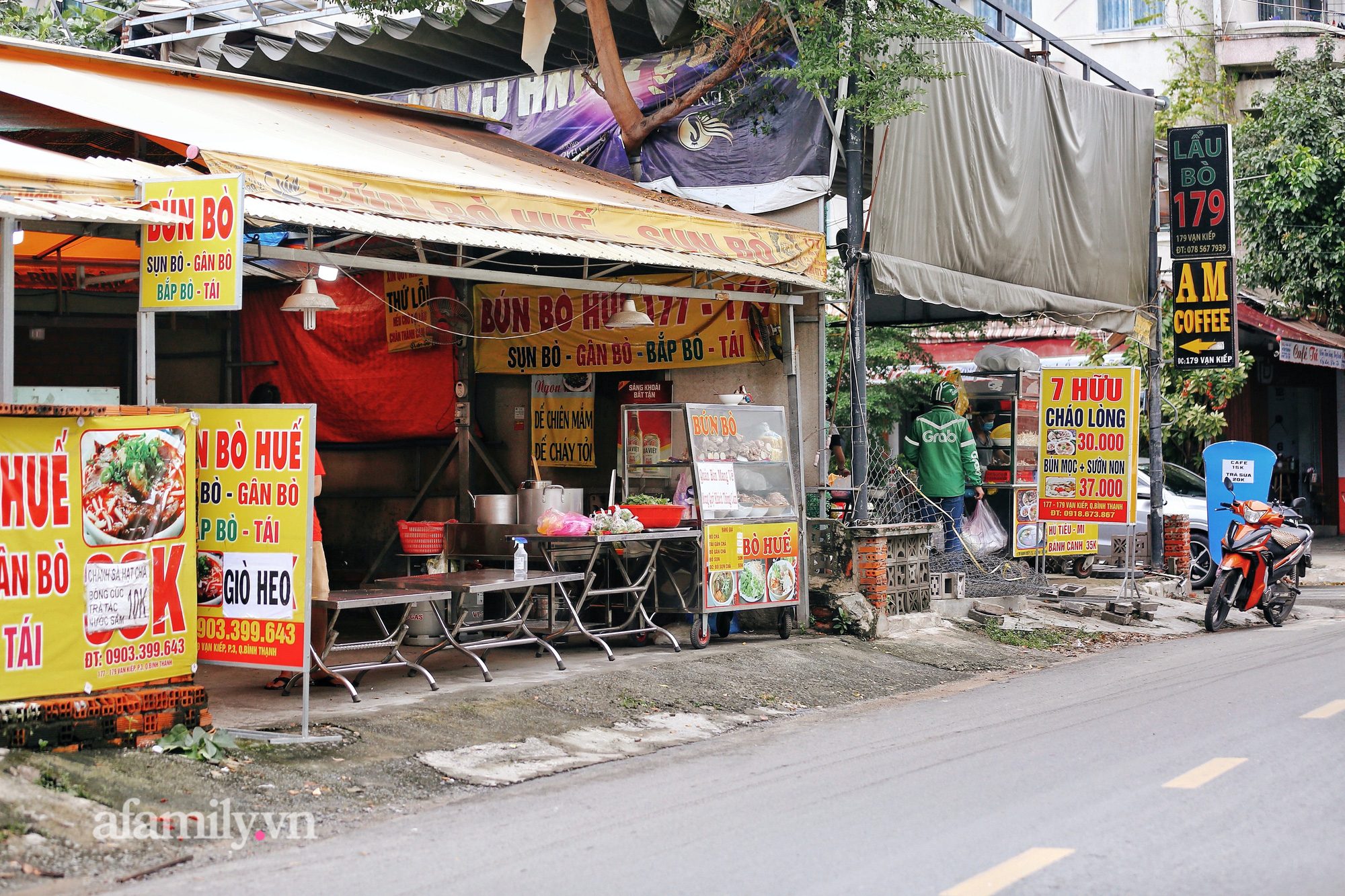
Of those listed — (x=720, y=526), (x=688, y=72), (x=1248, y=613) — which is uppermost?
(x=688, y=72)

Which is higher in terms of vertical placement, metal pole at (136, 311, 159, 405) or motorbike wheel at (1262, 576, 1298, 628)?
metal pole at (136, 311, 159, 405)

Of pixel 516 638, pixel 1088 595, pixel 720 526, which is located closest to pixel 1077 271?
pixel 1088 595

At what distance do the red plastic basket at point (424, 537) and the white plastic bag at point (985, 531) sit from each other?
24.0 feet

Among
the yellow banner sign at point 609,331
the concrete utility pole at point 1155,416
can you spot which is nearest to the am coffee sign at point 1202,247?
the concrete utility pole at point 1155,416

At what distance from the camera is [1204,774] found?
6387mm

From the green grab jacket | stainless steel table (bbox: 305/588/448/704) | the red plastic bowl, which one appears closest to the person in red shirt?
stainless steel table (bbox: 305/588/448/704)

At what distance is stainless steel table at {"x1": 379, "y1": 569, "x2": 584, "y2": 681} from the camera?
876 centimetres

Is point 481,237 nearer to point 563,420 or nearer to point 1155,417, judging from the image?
point 563,420

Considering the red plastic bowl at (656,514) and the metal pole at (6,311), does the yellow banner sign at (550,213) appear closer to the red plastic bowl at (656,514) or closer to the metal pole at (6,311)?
the metal pole at (6,311)

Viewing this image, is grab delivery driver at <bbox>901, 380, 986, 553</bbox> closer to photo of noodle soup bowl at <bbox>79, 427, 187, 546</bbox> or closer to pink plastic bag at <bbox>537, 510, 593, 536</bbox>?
pink plastic bag at <bbox>537, 510, 593, 536</bbox>

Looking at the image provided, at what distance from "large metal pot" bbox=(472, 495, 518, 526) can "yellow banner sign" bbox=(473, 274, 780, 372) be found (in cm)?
205

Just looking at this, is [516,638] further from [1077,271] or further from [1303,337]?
[1303,337]

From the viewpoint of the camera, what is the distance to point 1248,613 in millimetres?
14414

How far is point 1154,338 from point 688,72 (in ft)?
24.2
